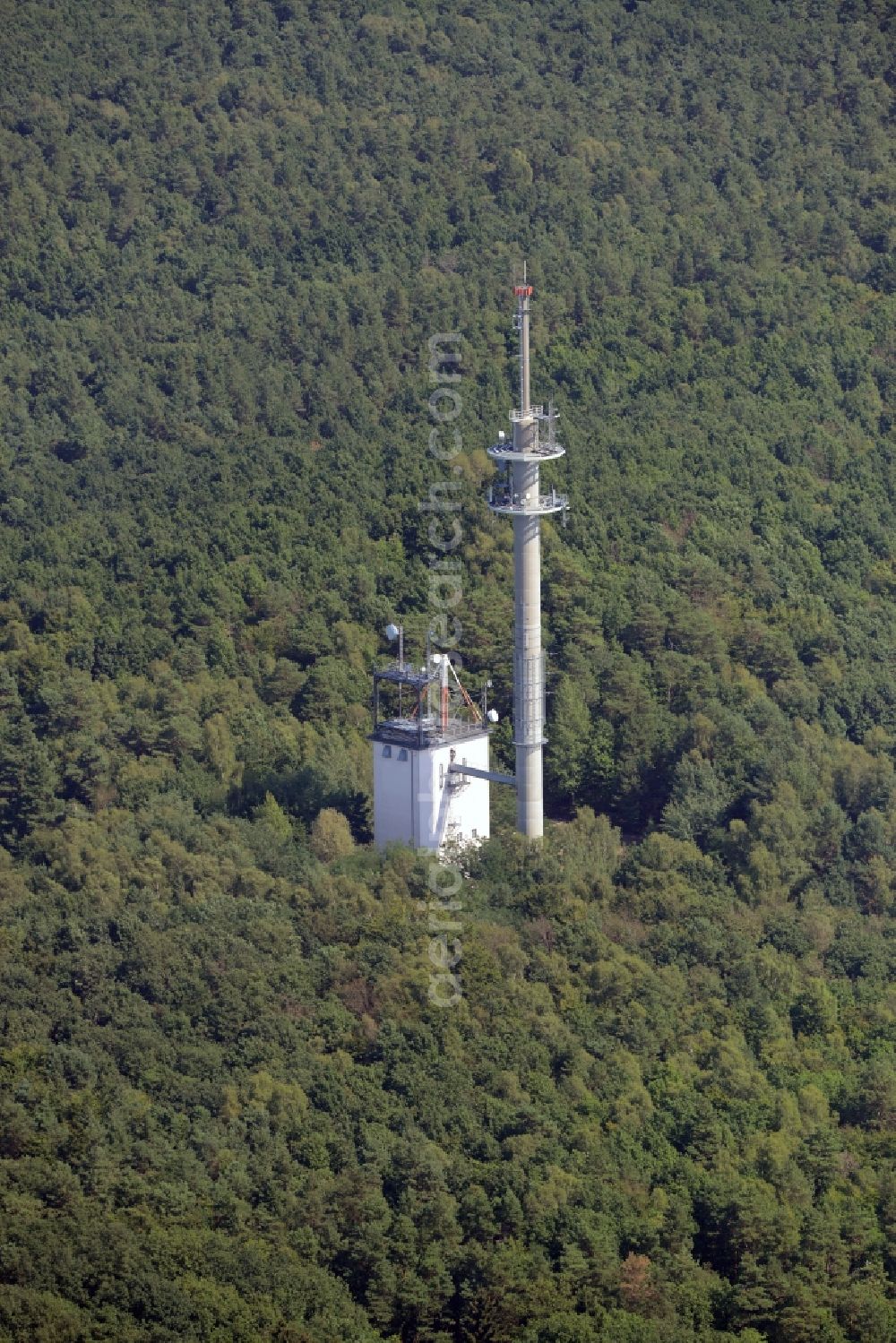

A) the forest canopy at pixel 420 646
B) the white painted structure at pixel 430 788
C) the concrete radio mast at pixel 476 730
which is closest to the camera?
the forest canopy at pixel 420 646

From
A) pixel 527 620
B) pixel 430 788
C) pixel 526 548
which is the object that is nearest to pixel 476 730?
pixel 430 788

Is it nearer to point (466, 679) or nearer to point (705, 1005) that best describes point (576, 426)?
point (466, 679)

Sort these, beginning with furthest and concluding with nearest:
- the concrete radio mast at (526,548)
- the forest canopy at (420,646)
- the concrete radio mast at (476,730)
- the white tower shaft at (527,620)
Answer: the concrete radio mast at (476,730) < the white tower shaft at (527,620) < the concrete radio mast at (526,548) < the forest canopy at (420,646)

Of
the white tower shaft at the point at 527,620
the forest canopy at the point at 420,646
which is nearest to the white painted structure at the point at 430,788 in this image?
the white tower shaft at the point at 527,620

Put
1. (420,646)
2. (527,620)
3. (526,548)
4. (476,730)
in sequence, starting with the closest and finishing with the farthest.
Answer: (526,548)
(527,620)
(476,730)
(420,646)

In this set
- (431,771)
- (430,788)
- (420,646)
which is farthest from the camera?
(420,646)

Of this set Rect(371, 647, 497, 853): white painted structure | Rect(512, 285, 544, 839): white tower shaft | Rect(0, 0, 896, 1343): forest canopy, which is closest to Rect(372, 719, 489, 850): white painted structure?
Rect(371, 647, 497, 853): white painted structure

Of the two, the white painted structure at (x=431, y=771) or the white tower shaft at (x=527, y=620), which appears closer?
the white tower shaft at (x=527, y=620)

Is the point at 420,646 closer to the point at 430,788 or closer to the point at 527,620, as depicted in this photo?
the point at 430,788

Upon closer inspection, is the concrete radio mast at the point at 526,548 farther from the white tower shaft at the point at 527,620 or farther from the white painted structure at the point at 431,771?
the white painted structure at the point at 431,771
